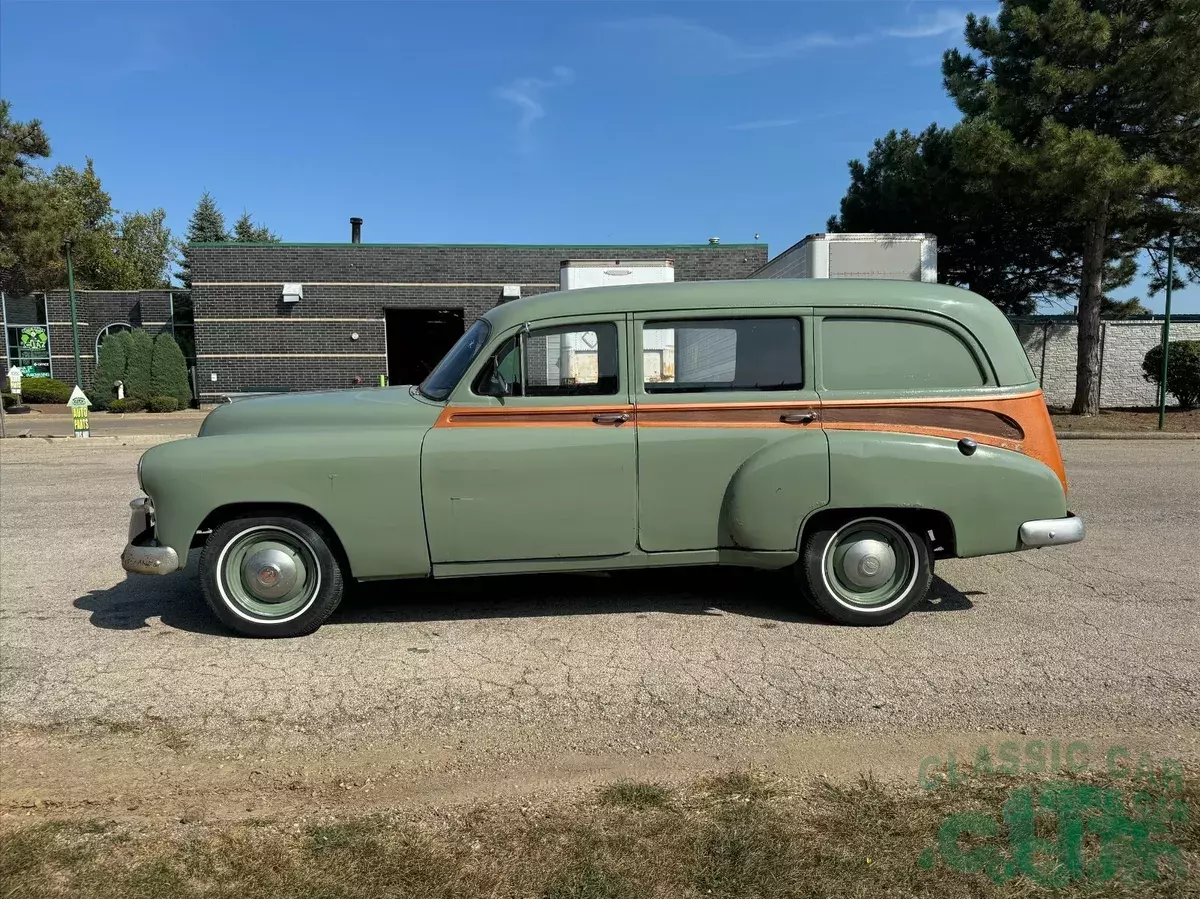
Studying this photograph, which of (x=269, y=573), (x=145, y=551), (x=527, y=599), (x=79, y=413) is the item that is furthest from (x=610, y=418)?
(x=79, y=413)

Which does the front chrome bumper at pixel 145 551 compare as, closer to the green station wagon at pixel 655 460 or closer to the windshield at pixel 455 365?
the green station wagon at pixel 655 460

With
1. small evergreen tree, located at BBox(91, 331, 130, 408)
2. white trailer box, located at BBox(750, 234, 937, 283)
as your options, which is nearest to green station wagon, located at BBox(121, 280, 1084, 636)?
white trailer box, located at BBox(750, 234, 937, 283)

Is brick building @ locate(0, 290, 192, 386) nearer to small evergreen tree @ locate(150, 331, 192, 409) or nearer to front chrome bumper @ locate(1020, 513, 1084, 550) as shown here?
small evergreen tree @ locate(150, 331, 192, 409)

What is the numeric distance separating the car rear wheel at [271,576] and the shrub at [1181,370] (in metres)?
19.5

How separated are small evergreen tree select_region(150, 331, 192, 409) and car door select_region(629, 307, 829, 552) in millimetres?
24162

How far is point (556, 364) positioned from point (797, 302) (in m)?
1.43

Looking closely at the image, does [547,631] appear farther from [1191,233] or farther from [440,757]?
[1191,233]

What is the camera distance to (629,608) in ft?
16.8

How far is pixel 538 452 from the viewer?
4512 millimetres

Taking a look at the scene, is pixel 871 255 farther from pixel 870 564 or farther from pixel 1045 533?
pixel 870 564

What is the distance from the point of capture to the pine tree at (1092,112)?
14828 millimetres

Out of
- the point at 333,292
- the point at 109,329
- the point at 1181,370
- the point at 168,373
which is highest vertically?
the point at 333,292

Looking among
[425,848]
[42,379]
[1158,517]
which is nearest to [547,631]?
[425,848]

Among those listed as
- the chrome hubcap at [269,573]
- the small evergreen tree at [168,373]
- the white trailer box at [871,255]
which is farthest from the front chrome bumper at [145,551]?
the small evergreen tree at [168,373]
